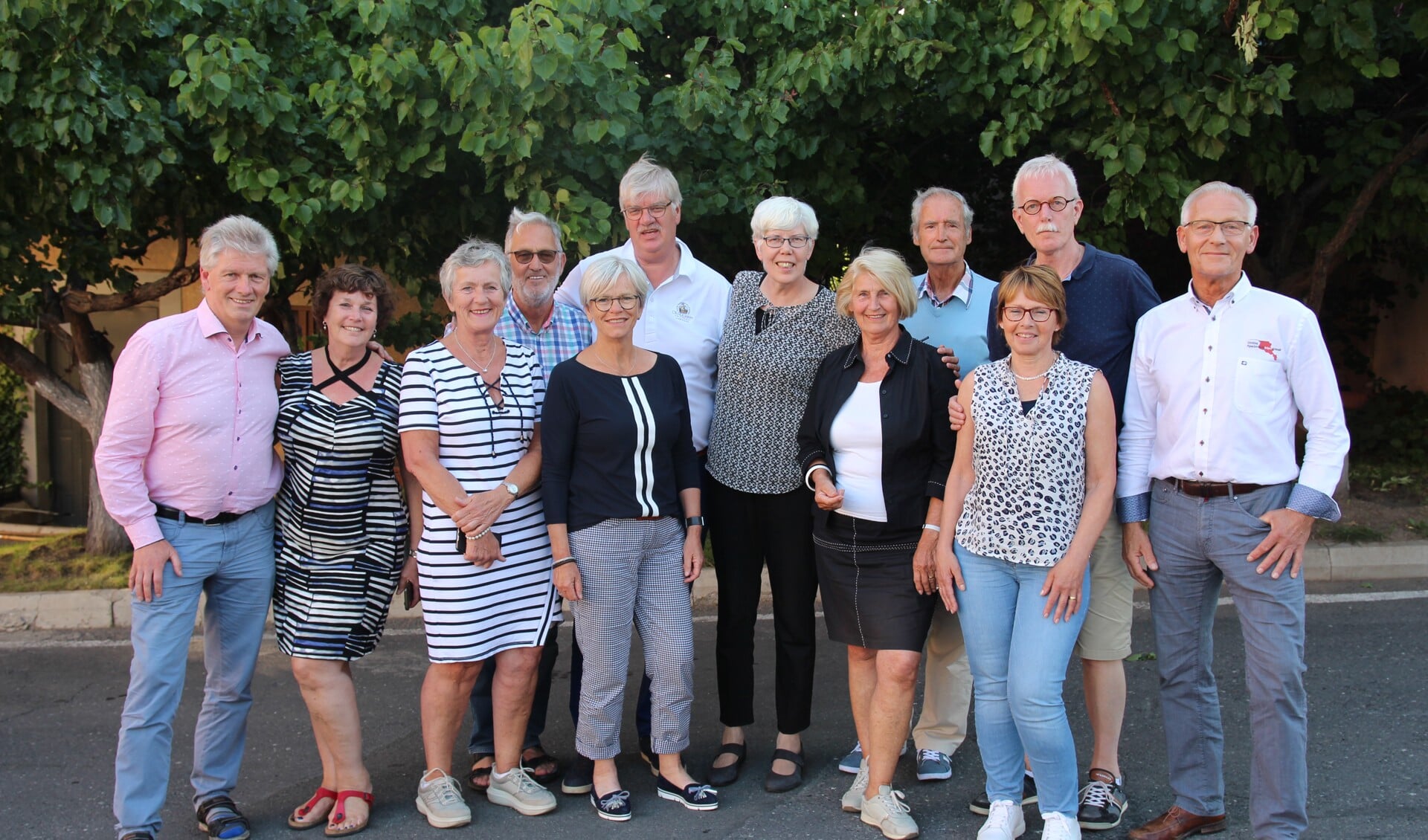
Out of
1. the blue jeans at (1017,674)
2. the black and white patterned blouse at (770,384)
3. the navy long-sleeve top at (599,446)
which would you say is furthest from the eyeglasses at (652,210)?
the blue jeans at (1017,674)

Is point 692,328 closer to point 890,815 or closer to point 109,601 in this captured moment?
point 890,815

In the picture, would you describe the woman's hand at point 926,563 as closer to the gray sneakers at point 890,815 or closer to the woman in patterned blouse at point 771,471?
the woman in patterned blouse at point 771,471

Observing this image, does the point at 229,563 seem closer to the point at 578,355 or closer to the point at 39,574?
the point at 578,355

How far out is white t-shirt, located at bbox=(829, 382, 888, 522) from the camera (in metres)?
3.68

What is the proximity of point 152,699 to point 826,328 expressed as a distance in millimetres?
2567

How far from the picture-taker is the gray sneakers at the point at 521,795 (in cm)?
390

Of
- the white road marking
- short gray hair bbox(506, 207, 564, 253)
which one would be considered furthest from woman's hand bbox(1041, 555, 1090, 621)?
the white road marking

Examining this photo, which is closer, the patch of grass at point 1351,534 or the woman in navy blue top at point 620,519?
the woman in navy blue top at point 620,519

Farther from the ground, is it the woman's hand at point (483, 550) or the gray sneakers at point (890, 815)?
the woman's hand at point (483, 550)

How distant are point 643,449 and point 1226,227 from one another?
6.52 ft

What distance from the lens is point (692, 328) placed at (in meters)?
4.29

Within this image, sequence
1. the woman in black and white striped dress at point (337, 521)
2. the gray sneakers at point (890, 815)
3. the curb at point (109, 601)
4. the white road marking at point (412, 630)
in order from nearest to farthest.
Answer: the gray sneakers at point (890, 815) → the woman in black and white striped dress at point (337, 521) → the white road marking at point (412, 630) → the curb at point (109, 601)

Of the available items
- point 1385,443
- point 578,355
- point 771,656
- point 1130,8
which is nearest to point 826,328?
point 578,355

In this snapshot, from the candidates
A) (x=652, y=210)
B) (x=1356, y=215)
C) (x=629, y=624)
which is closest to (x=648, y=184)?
(x=652, y=210)
